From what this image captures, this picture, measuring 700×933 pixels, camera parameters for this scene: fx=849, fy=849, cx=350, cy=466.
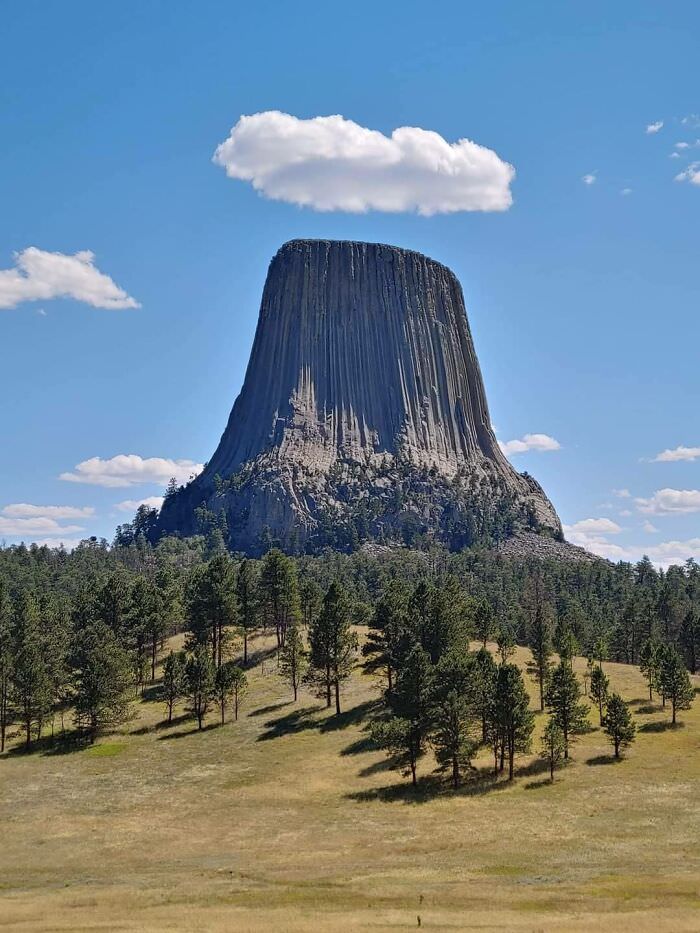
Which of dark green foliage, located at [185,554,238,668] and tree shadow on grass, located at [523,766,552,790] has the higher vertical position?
dark green foliage, located at [185,554,238,668]

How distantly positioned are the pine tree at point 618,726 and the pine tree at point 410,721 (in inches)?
690

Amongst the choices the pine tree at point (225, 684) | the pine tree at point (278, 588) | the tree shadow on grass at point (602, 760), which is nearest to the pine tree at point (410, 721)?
the tree shadow on grass at point (602, 760)

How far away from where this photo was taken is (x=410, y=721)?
76688 mm

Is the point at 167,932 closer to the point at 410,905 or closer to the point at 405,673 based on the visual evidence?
the point at 410,905

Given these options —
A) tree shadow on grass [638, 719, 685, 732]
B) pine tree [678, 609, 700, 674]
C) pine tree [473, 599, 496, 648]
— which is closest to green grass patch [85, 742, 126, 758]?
pine tree [473, 599, 496, 648]

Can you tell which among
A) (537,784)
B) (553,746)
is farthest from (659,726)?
(537,784)

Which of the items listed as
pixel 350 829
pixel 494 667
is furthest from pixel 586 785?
pixel 350 829

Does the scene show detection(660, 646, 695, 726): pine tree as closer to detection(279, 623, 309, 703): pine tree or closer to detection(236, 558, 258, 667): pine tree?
detection(279, 623, 309, 703): pine tree

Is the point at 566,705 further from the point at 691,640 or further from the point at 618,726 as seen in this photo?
the point at 691,640

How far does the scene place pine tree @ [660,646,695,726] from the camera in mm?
89875

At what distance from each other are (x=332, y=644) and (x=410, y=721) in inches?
865

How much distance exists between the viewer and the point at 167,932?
3819 centimetres

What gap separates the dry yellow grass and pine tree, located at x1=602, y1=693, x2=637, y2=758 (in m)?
1.61

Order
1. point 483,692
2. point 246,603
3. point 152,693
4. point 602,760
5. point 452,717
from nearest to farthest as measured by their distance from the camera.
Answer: point 452,717 < point 483,692 < point 602,760 < point 152,693 < point 246,603
